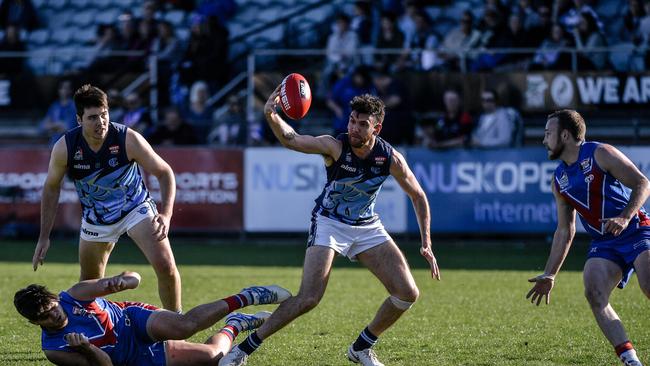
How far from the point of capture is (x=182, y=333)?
7.73m

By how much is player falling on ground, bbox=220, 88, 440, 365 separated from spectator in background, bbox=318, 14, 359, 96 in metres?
10.8

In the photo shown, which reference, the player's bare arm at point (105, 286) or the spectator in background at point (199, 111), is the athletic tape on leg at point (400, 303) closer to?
the player's bare arm at point (105, 286)

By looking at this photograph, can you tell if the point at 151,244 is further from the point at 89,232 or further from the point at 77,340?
the point at 77,340

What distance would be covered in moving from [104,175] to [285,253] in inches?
335

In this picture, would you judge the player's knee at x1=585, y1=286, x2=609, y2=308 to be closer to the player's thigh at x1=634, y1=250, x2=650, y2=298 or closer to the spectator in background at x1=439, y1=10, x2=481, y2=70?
the player's thigh at x1=634, y1=250, x2=650, y2=298

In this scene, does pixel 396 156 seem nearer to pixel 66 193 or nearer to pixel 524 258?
pixel 524 258

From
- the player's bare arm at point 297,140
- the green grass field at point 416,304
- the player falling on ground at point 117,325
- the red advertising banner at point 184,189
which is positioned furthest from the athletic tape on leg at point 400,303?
the red advertising banner at point 184,189

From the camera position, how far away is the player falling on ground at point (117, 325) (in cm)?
711

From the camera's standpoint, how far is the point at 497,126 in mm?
18188

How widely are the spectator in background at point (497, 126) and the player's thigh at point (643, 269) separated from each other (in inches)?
405

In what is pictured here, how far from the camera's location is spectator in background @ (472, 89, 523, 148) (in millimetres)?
18150

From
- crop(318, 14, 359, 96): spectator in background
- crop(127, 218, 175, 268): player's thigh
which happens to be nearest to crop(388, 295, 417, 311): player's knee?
crop(127, 218, 175, 268): player's thigh

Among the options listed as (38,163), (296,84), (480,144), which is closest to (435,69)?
(480,144)

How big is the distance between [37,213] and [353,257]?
38.4ft
